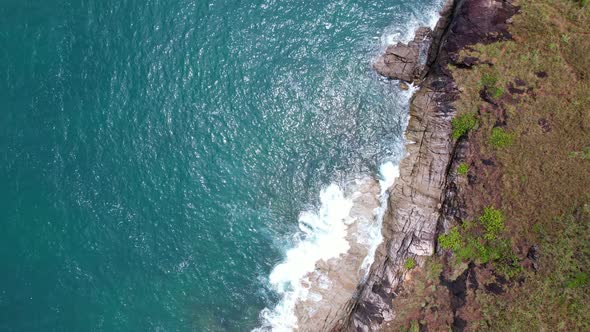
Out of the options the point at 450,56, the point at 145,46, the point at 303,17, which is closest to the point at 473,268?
the point at 450,56

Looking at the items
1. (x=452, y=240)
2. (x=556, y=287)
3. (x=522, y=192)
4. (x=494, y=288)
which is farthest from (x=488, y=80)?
(x=556, y=287)

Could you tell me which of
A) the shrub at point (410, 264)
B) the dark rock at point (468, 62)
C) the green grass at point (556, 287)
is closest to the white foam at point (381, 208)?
the shrub at point (410, 264)

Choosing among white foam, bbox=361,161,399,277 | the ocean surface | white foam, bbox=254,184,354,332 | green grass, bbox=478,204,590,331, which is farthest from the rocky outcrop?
green grass, bbox=478,204,590,331

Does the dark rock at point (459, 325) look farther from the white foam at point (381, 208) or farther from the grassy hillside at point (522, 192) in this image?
→ the white foam at point (381, 208)

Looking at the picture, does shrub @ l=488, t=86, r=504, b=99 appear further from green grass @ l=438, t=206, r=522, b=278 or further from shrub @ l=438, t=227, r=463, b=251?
shrub @ l=438, t=227, r=463, b=251

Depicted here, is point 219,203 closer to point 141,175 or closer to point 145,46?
point 141,175

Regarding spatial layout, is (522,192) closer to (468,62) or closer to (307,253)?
(468,62)

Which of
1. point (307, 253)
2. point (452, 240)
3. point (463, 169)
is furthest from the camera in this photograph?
point (307, 253)
